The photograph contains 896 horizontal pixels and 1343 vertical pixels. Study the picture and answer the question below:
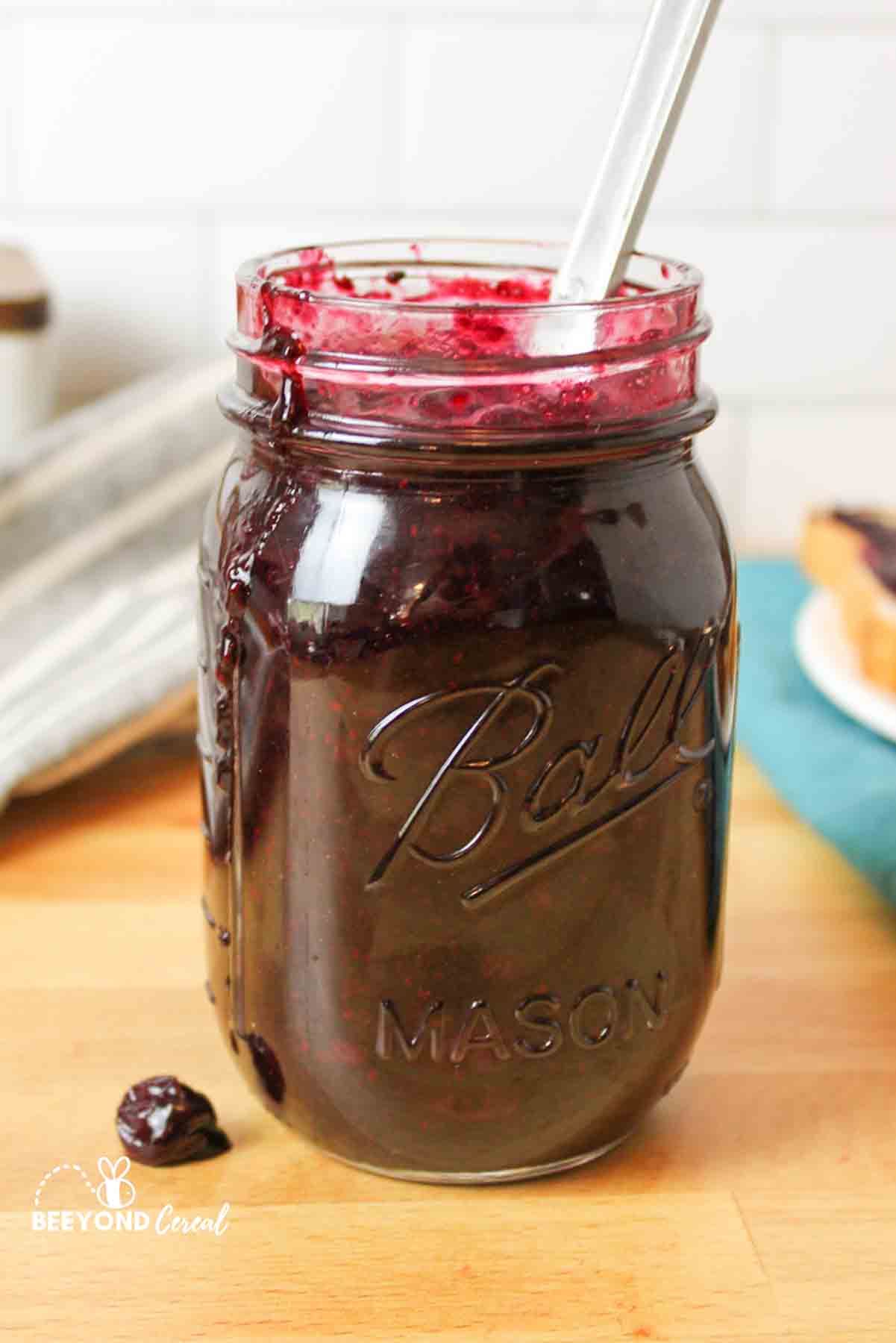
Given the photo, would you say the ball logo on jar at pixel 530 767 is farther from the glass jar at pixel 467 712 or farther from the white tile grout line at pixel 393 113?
the white tile grout line at pixel 393 113

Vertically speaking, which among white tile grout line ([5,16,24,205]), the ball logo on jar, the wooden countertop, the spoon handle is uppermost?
the spoon handle

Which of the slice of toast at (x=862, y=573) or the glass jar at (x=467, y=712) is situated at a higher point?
the glass jar at (x=467, y=712)

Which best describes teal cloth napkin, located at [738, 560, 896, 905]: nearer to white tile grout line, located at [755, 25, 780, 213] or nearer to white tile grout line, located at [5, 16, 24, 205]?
white tile grout line, located at [755, 25, 780, 213]

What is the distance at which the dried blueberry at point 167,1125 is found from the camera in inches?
28.3

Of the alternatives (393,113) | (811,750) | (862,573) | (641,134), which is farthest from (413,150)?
(641,134)

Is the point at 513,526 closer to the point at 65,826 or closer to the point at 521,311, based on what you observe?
the point at 521,311

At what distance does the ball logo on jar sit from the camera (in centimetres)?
63

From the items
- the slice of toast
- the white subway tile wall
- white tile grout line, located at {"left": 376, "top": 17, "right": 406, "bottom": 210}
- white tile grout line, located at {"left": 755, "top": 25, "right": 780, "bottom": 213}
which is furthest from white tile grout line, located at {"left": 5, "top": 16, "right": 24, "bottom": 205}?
the slice of toast

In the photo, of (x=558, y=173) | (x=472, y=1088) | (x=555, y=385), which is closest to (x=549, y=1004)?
(x=472, y=1088)

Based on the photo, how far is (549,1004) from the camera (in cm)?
67

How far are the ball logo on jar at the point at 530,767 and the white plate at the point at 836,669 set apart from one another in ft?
1.60

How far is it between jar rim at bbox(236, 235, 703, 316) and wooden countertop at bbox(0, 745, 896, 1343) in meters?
0.38

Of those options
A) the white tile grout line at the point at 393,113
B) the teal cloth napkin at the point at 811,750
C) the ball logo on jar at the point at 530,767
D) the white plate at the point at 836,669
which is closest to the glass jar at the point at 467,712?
the ball logo on jar at the point at 530,767

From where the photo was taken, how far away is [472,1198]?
2.31 ft
